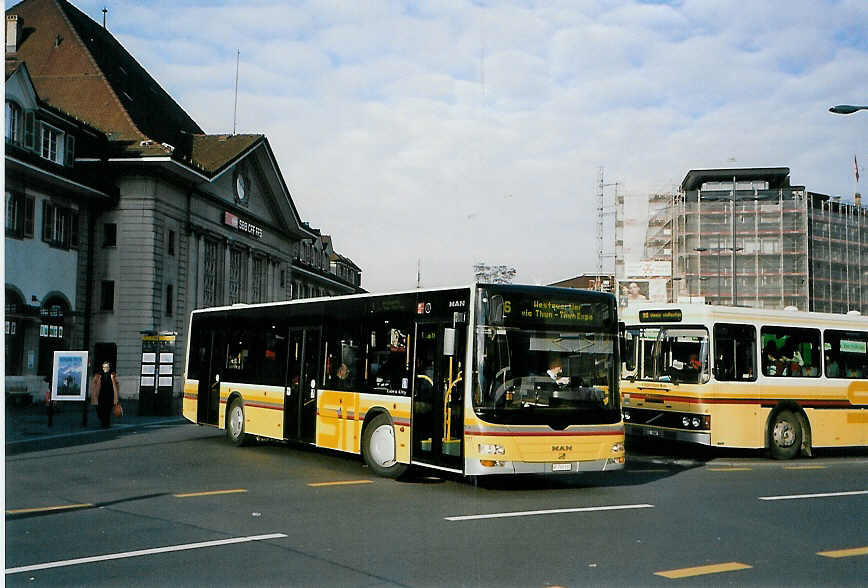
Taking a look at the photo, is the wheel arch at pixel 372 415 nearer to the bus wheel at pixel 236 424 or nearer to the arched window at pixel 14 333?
the bus wheel at pixel 236 424

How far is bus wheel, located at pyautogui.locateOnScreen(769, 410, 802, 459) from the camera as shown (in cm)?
1836

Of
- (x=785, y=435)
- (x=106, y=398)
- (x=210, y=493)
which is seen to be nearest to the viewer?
(x=210, y=493)

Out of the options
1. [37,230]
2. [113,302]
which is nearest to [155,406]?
[37,230]

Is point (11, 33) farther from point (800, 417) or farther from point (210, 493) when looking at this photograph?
point (800, 417)

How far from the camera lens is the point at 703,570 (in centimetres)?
798

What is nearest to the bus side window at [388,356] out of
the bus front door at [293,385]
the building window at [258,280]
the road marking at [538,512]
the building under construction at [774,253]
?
the bus front door at [293,385]

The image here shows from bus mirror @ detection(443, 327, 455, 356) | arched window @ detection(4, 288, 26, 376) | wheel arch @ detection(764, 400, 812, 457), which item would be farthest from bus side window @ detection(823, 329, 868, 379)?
arched window @ detection(4, 288, 26, 376)

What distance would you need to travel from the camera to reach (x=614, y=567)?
7.98 meters

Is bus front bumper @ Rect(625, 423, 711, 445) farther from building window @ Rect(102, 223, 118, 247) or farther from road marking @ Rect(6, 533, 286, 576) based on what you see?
building window @ Rect(102, 223, 118, 247)

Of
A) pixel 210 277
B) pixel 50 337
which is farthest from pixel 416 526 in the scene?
pixel 210 277

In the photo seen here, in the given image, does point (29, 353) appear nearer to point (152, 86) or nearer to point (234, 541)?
point (152, 86)

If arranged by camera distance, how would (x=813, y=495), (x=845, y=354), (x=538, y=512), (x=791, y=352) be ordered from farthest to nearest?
(x=845, y=354) → (x=791, y=352) → (x=813, y=495) → (x=538, y=512)

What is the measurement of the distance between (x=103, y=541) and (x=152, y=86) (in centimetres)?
5429

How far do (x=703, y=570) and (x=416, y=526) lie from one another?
3.15 metres
